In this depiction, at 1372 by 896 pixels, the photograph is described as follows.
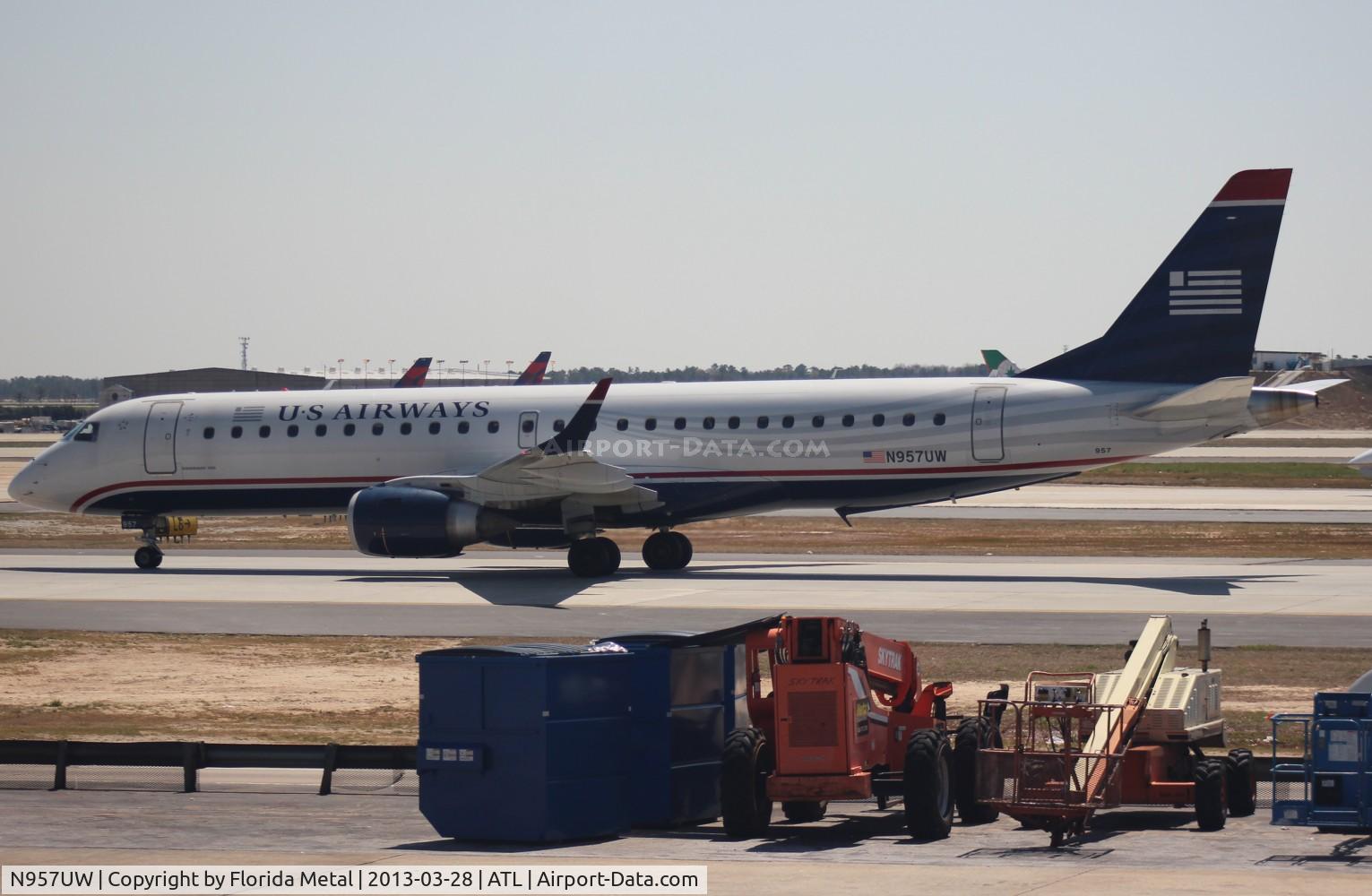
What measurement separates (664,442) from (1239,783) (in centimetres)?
2141

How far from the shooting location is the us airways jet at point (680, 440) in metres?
31.4

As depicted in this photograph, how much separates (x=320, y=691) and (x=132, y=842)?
7.77 m

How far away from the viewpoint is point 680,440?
112ft

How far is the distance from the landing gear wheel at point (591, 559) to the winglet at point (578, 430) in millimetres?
2215

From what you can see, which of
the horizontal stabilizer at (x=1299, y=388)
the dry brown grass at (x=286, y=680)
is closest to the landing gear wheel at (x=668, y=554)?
the dry brown grass at (x=286, y=680)

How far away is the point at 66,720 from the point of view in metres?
19.2

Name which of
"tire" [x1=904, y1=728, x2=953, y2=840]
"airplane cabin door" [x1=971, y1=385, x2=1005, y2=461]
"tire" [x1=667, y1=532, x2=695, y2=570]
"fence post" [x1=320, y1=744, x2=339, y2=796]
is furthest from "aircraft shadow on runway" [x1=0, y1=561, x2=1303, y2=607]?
"tire" [x1=904, y1=728, x2=953, y2=840]

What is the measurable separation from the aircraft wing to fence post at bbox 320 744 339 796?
629 inches

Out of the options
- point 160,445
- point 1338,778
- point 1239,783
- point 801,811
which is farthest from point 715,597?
point 1338,778

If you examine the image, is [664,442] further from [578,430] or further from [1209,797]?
[1209,797]

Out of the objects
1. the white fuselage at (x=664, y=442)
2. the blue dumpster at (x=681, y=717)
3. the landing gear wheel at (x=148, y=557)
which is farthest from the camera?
the landing gear wheel at (x=148, y=557)

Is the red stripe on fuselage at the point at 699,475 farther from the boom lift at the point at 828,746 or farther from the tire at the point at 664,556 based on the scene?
the boom lift at the point at 828,746

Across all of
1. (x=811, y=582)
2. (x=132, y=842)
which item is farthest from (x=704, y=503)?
(x=132, y=842)

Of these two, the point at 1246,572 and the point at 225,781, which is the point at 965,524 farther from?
the point at 225,781
